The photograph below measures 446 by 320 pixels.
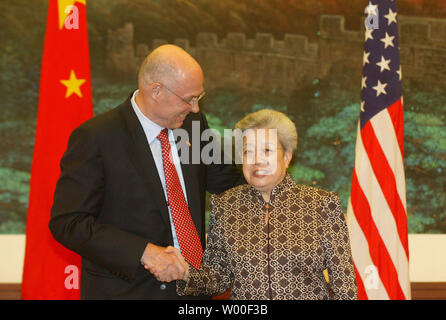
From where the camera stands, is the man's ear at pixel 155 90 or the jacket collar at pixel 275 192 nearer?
the jacket collar at pixel 275 192

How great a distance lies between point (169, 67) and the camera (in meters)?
2.71

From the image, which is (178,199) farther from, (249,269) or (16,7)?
(16,7)

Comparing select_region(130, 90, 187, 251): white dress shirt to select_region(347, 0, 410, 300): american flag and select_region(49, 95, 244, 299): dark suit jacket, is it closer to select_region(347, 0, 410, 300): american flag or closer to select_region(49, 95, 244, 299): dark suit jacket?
select_region(49, 95, 244, 299): dark suit jacket

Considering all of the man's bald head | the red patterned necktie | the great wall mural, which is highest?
the great wall mural

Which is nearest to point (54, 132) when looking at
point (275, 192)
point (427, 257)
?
point (275, 192)

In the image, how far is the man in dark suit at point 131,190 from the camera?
242 cm

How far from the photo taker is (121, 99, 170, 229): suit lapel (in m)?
2.62

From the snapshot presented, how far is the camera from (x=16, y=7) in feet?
13.5

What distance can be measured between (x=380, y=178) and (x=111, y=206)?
6.98ft

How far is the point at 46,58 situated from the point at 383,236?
2775 millimetres

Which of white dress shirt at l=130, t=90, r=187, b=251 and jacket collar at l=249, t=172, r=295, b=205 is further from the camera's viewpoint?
white dress shirt at l=130, t=90, r=187, b=251

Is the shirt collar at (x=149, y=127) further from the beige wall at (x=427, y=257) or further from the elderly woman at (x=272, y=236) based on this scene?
the beige wall at (x=427, y=257)

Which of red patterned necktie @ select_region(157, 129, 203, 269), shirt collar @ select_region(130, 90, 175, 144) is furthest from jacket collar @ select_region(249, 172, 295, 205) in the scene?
shirt collar @ select_region(130, 90, 175, 144)

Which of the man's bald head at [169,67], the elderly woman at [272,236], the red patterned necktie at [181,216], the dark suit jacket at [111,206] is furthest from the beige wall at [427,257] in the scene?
the man's bald head at [169,67]
